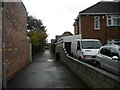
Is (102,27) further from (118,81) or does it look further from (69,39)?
(118,81)

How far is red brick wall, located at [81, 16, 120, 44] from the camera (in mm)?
24844

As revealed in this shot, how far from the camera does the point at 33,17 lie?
6675 centimetres

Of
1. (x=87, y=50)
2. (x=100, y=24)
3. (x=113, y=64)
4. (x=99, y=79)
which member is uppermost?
(x=100, y=24)

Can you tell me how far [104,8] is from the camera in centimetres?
2609

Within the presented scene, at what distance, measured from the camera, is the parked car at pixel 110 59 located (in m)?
7.18

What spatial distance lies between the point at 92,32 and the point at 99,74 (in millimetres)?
19434

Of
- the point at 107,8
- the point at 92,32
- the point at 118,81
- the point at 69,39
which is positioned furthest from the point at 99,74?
the point at 107,8

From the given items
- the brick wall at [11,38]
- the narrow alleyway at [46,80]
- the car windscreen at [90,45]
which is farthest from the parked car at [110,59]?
the car windscreen at [90,45]

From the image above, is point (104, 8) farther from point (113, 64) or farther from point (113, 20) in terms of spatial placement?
point (113, 64)

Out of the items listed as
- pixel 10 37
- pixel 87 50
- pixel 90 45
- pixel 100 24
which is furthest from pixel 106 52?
pixel 100 24

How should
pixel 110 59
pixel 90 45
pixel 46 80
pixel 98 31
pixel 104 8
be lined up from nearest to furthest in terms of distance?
pixel 110 59
pixel 46 80
pixel 90 45
pixel 98 31
pixel 104 8

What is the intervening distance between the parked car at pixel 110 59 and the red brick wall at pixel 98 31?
1548 centimetres

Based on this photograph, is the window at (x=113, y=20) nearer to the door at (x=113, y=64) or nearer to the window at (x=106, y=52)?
the window at (x=106, y=52)

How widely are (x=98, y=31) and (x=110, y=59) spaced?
17531mm
